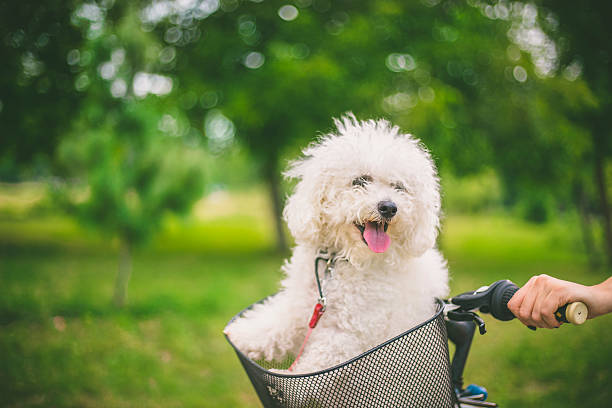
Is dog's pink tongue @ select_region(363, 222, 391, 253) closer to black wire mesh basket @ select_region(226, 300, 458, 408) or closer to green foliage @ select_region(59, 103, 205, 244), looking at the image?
black wire mesh basket @ select_region(226, 300, 458, 408)

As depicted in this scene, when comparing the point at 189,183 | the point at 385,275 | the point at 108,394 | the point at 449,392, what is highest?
the point at 189,183

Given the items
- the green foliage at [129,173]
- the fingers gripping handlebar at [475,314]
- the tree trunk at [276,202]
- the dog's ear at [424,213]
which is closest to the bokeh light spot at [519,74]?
the tree trunk at [276,202]

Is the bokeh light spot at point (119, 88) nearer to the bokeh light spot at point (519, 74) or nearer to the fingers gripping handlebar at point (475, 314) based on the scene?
the fingers gripping handlebar at point (475, 314)

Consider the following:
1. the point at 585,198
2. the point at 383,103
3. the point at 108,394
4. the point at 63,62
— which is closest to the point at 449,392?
the point at 108,394

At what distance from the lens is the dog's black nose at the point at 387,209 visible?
188 cm

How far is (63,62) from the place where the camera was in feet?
32.0

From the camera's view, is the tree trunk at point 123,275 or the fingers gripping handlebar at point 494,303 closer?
the fingers gripping handlebar at point 494,303

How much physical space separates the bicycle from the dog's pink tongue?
40cm

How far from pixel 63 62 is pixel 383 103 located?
7.77 metres

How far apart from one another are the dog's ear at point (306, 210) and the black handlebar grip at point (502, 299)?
861 mm

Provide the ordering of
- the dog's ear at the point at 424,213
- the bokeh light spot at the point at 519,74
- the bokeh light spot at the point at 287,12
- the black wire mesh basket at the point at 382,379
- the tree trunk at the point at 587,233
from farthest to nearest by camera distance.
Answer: the bokeh light spot at the point at 287,12, the tree trunk at the point at 587,233, the bokeh light spot at the point at 519,74, the dog's ear at the point at 424,213, the black wire mesh basket at the point at 382,379

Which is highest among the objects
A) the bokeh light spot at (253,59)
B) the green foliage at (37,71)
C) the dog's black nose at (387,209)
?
the bokeh light spot at (253,59)

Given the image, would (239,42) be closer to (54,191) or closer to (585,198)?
(54,191)

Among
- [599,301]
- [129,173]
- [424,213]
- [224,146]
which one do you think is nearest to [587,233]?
[224,146]
